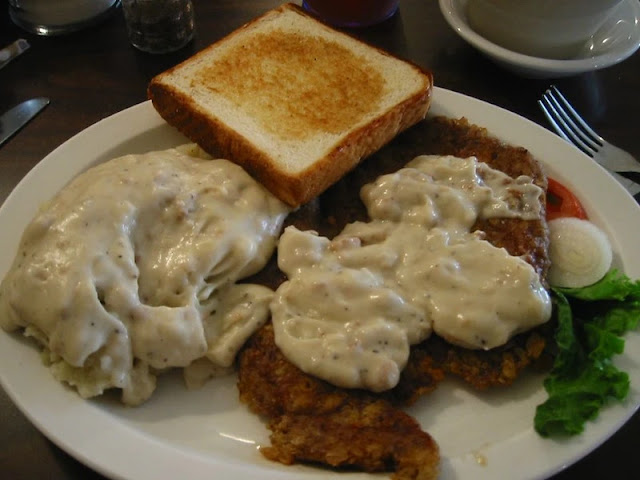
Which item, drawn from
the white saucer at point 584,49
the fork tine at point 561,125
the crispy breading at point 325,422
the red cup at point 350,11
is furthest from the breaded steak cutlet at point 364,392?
the red cup at point 350,11

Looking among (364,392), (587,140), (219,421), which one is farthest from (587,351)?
(587,140)

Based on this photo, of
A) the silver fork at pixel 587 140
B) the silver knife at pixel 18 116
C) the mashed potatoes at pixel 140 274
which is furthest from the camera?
the silver knife at pixel 18 116

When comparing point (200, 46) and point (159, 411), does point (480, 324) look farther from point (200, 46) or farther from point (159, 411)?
point (200, 46)

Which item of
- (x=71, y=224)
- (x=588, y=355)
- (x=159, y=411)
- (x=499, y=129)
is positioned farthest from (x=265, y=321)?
(x=499, y=129)

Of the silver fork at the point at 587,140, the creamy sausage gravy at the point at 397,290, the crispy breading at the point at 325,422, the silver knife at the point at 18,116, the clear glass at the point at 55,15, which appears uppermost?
the clear glass at the point at 55,15

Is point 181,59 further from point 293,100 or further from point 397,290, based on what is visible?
point 397,290

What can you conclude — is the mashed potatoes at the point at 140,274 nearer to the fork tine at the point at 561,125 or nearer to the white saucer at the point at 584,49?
the fork tine at the point at 561,125
